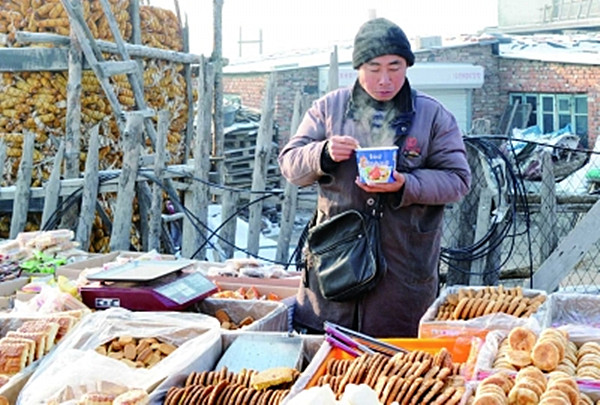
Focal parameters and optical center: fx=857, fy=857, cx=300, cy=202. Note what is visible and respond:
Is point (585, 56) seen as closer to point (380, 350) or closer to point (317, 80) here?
point (317, 80)

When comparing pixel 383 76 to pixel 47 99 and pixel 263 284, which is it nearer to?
pixel 263 284

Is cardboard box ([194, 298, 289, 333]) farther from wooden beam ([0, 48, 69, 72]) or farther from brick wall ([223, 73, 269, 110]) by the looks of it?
brick wall ([223, 73, 269, 110])

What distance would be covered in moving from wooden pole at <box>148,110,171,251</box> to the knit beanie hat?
365 centimetres

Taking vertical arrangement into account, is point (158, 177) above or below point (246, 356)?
above

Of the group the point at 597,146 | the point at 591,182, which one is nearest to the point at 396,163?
the point at 591,182

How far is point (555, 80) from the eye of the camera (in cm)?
2209

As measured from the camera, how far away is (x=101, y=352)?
3148mm

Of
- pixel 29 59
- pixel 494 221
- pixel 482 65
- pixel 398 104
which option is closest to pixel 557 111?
pixel 482 65

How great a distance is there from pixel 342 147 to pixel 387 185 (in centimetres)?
24

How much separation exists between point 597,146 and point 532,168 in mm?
3255

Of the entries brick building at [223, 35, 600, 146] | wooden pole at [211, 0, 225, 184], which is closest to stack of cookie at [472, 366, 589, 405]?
wooden pole at [211, 0, 225, 184]

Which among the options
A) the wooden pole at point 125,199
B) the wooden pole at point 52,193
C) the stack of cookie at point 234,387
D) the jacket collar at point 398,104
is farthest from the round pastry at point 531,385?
the wooden pole at point 52,193

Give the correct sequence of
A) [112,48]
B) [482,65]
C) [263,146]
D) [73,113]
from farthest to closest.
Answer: [482,65] < [112,48] < [73,113] < [263,146]

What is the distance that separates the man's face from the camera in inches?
142
